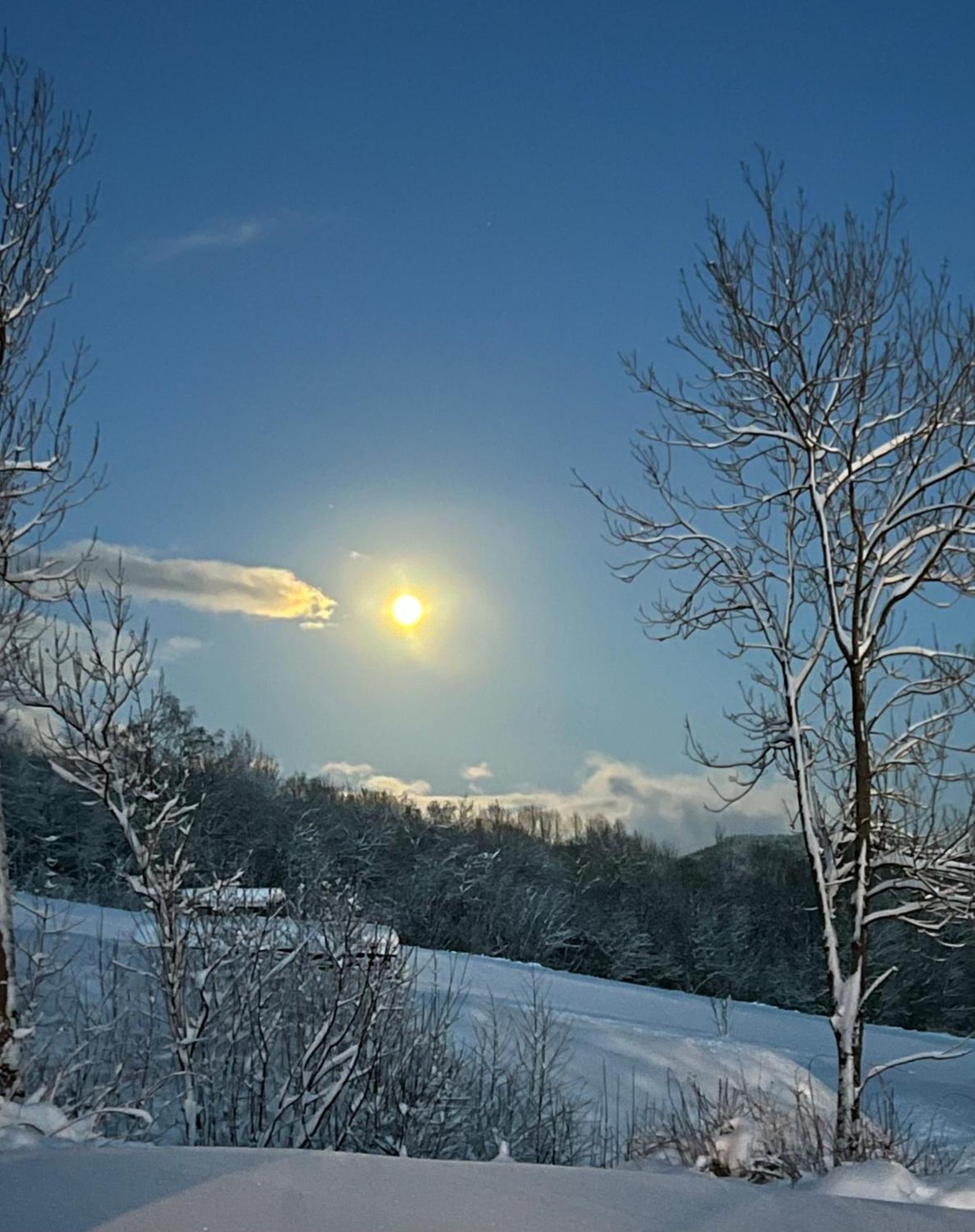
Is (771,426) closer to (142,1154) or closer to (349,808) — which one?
(142,1154)

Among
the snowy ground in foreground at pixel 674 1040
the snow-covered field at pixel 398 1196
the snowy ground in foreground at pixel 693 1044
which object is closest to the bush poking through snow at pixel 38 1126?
the snow-covered field at pixel 398 1196

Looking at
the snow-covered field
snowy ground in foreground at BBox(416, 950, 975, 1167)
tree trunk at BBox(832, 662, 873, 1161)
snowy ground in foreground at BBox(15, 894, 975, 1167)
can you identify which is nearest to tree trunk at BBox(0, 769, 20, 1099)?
the snow-covered field

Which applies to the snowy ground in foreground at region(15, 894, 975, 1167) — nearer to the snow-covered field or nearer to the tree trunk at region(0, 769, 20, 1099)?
the tree trunk at region(0, 769, 20, 1099)

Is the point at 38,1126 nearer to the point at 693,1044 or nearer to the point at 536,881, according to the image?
the point at 693,1044

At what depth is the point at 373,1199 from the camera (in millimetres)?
3025

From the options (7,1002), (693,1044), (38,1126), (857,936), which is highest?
(857,936)

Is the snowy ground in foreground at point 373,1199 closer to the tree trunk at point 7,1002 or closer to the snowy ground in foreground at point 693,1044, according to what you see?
the tree trunk at point 7,1002

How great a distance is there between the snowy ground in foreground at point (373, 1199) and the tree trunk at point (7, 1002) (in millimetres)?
2211

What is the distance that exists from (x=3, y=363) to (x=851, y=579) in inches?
233

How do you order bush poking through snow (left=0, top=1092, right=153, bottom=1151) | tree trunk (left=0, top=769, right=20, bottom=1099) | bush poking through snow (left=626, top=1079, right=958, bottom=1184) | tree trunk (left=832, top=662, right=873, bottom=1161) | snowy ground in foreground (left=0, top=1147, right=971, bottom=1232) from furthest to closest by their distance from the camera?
1. tree trunk (left=832, top=662, right=873, bottom=1161)
2. tree trunk (left=0, top=769, right=20, bottom=1099)
3. bush poking through snow (left=626, top=1079, right=958, bottom=1184)
4. bush poking through snow (left=0, top=1092, right=153, bottom=1151)
5. snowy ground in foreground (left=0, top=1147, right=971, bottom=1232)

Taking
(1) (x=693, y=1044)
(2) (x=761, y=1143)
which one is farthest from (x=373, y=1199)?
(1) (x=693, y=1044)

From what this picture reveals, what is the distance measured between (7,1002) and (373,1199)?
3.22 m

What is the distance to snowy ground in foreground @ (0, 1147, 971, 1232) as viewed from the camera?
2.81 meters

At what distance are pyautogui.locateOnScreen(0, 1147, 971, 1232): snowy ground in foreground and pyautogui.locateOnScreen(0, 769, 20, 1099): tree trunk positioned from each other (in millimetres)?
2211
